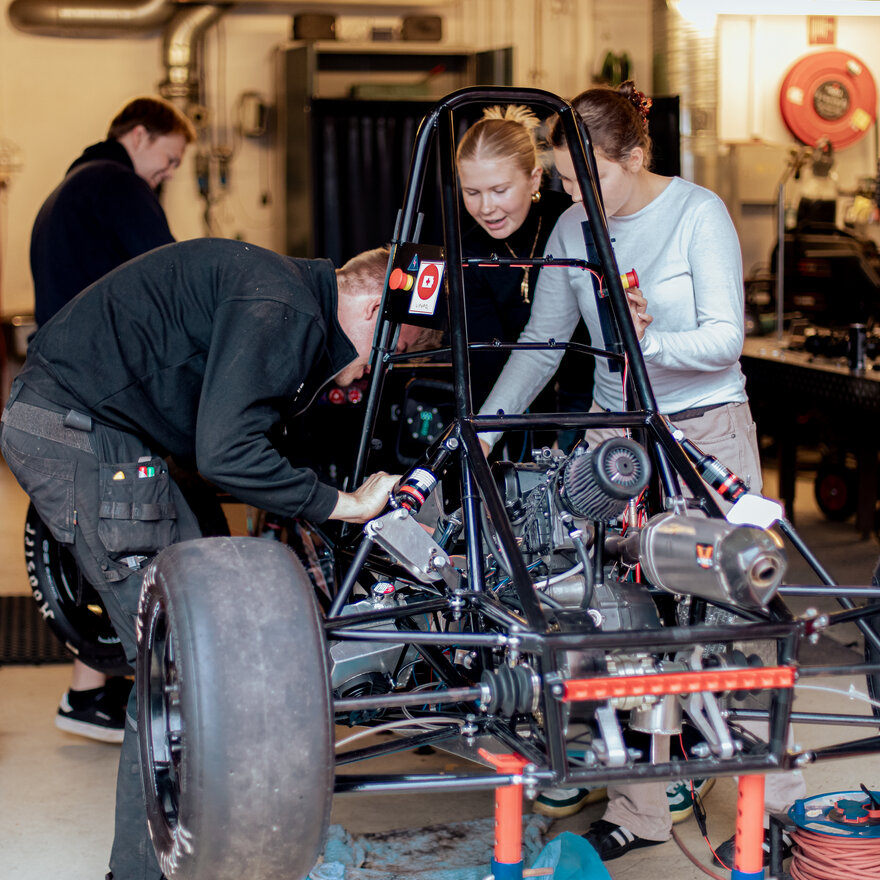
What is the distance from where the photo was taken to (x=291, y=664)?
5.60 ft

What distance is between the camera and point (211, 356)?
85.0 inches

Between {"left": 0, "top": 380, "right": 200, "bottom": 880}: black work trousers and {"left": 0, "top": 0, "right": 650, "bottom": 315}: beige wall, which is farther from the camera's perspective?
{"left": 0, "top": 0, "right": 650, "bottom": 315}: beige wall

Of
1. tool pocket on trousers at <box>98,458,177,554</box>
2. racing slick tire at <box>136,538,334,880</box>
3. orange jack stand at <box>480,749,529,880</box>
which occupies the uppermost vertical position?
tool pocket on trousers at <box>98,458,177,554</box>

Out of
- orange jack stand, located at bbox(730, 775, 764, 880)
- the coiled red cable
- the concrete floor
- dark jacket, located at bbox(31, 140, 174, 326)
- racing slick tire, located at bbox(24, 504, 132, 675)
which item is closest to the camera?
orange jack stand, located at bbox(730, 775, 764, 880)

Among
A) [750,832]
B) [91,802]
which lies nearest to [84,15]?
[91,802]

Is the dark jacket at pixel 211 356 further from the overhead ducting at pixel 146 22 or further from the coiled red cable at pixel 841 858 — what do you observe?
the overhead ducting at pixel 146 22

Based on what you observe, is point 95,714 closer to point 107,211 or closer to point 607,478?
point 107,211

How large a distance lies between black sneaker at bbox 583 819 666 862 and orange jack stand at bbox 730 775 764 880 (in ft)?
2.67

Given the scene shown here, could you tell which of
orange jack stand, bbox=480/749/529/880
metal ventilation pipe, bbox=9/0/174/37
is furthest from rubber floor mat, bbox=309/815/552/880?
metal ventilation pipe, bbox=9/0/174/37

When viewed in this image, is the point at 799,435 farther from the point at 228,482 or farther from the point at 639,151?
the point at 228,482

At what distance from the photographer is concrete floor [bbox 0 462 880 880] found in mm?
2619

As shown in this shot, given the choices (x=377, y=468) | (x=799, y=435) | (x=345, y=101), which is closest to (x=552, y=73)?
(x=345, y=101)

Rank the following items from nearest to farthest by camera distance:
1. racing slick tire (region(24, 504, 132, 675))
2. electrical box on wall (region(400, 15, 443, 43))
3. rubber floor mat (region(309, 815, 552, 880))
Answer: rubber floor mat (region(309, 815, 552, 880))
racing slick tire (region(24, 504, 132, 675))
electrical box on wall (region(400, 15, 443, 43))

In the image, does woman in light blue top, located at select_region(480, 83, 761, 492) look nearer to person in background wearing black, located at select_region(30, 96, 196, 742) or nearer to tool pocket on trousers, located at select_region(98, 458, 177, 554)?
tool pocket on trousers, located at select_region(98, 458, 177, 554)
